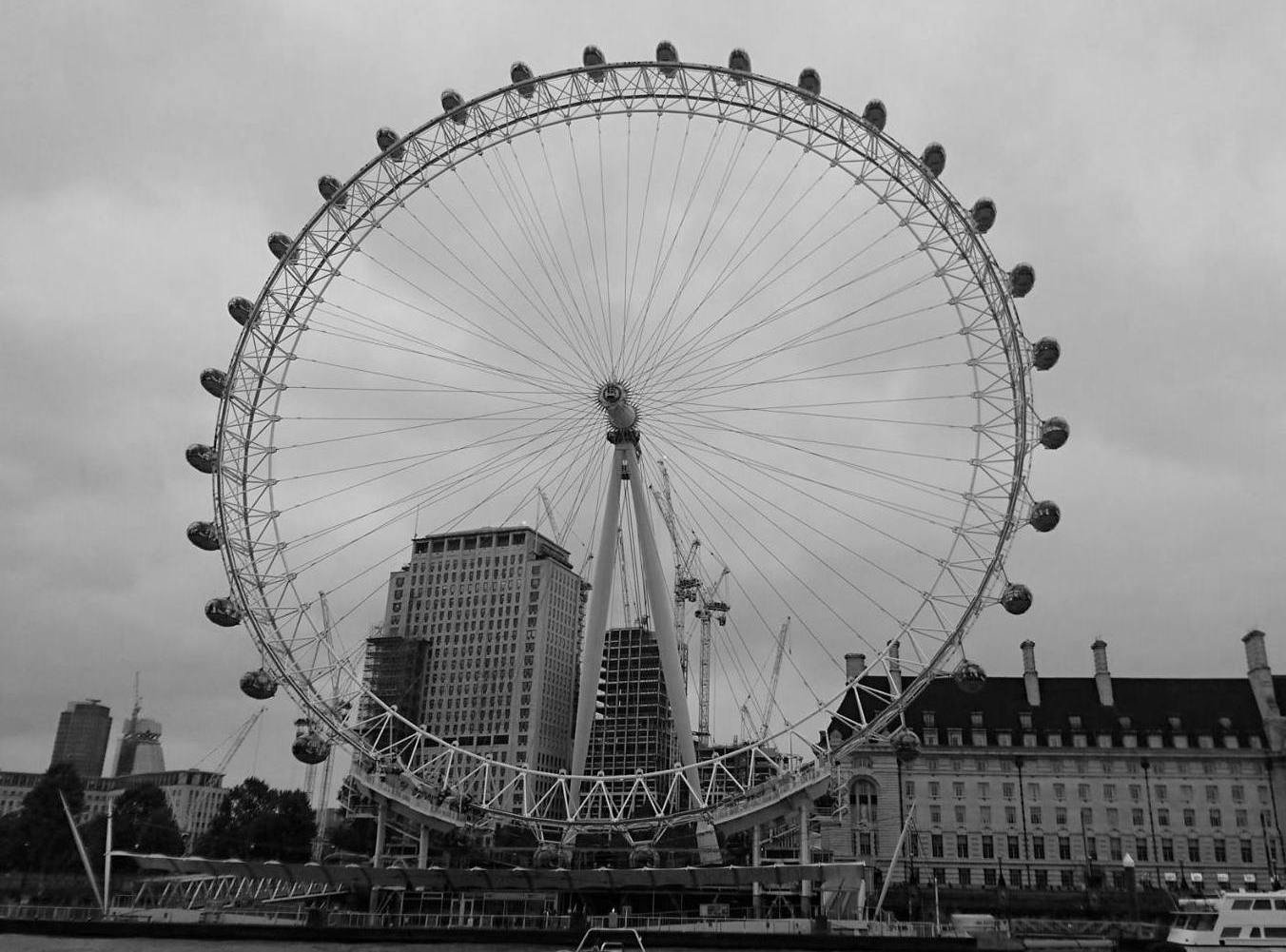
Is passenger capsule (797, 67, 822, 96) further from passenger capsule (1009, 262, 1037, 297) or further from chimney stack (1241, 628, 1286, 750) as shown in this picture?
chimney stack (1241, 628, 1286, 750)

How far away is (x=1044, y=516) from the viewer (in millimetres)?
52312

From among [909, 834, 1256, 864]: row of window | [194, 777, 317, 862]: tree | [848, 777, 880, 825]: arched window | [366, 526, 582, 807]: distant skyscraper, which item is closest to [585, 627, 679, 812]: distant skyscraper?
[366, 526, 582, 807]: distant skyscraper

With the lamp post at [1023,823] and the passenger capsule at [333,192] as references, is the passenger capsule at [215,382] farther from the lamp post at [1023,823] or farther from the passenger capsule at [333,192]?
the lamp post at [1023,823]

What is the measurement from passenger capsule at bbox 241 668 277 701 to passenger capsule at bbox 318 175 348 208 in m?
25.8

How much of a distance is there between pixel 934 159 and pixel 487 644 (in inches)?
5671

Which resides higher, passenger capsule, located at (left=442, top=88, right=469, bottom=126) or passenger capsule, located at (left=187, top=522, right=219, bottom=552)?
passenger capsule, located at (left=442, top=88, right=469, bottom=126)

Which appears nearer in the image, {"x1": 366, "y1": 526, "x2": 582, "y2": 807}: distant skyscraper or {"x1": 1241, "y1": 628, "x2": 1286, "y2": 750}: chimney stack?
{"x1": 1241, "y1": 628, "x2": 1286, "y2": 750}: chimney stack

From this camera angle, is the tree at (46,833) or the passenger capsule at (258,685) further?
the tree at (46,833)

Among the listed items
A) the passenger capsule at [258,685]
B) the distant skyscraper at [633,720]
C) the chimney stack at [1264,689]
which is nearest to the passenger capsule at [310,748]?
the passenger capsule at [258,685]

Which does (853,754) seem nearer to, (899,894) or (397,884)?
(899,894)

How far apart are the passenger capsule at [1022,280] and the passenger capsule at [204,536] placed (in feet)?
143

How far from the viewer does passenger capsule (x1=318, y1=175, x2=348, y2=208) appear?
58562 millimetres

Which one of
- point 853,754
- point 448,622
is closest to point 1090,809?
point 853,754

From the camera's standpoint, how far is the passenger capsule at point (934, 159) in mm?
54375
